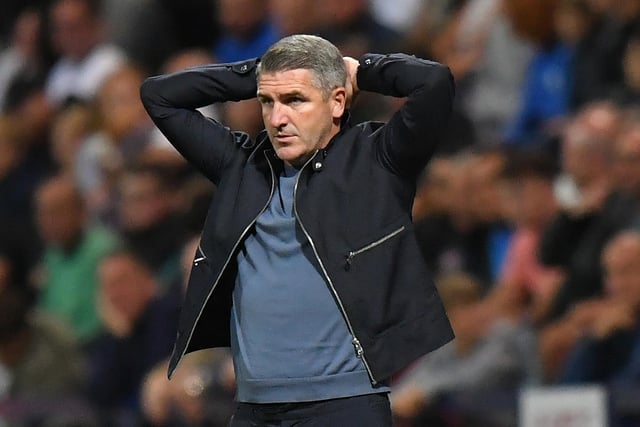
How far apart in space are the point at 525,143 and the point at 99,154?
366 centimetres

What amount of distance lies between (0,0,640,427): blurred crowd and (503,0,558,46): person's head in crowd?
0.04 ft

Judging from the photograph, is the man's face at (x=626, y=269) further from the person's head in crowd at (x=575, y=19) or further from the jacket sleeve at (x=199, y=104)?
the jacket sleeve at (x=199, y=104)

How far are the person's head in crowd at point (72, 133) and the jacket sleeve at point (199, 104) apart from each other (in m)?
6.63

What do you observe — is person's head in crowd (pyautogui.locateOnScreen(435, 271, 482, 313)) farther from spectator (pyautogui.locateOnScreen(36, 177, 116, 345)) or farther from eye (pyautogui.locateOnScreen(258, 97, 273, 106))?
eye (pyautogui.locateOnScreen(258, 97, 273, 106))

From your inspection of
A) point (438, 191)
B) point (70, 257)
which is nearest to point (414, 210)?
point (438, 191)

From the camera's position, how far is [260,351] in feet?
14.7

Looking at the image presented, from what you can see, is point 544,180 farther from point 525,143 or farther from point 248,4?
point 248,4

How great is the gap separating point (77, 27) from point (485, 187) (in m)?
4.67

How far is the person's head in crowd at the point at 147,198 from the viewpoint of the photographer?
9.70 metres

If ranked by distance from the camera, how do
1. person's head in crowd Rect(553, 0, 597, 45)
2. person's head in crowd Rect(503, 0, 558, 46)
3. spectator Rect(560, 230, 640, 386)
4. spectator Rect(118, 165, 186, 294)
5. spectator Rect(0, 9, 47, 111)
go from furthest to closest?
spectator Rect(0, 9, 47, 111) → spectator Rect(118, 165, 186, 294) → person's head in crowd Rect(503, 0, 558, 46) → person's head in crowd Rect(553, 0, 597, 45) → spectator Rect(560, 230, 640, 386)

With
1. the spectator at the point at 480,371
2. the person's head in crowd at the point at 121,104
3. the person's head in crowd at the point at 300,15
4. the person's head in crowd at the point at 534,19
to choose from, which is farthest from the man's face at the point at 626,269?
the person's head in crowd at the point at 121,104

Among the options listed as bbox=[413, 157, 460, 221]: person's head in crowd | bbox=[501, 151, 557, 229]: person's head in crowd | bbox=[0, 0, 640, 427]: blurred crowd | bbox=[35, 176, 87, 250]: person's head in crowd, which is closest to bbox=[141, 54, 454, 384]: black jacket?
bbox=[0, 0, 640, 427]: blurred crowd

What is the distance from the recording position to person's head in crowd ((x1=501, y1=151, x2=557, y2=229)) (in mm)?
7840

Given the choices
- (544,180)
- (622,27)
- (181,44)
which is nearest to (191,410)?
(544,180)
